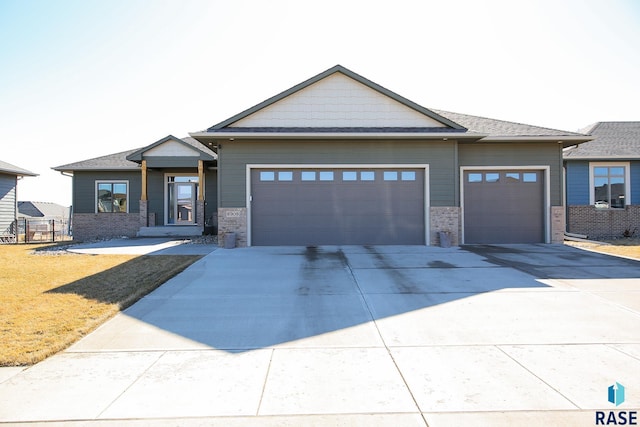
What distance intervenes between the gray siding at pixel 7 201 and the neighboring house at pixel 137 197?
461 centimetres

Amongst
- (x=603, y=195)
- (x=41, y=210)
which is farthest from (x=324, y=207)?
(x=41, y=210)

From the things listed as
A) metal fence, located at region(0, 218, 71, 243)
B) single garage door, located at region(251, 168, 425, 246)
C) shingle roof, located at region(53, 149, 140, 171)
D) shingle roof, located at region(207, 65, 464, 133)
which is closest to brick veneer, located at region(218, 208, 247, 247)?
single garage door, located at region(251, 168, 425, 246)

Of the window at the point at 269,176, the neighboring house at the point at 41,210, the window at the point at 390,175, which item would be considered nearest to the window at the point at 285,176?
the window at the point at 269,176

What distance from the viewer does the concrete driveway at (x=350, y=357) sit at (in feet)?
10.7

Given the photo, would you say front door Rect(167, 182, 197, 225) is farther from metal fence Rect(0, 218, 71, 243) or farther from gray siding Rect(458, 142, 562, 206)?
gray siding Rect(458, 142, 562, 206)

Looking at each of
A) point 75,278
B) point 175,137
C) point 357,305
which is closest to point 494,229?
point 357,305

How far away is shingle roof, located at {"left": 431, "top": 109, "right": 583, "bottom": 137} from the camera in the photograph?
1398 centimetres

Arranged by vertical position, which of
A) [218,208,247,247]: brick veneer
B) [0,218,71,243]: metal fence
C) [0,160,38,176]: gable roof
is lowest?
[0,218,71,243]: metal fence

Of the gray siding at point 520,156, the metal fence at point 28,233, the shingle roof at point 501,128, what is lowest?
the metal fence at point 28,233

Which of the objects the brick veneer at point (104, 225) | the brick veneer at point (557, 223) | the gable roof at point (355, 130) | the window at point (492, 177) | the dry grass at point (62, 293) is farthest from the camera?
the brick veneer at point (104, 225)

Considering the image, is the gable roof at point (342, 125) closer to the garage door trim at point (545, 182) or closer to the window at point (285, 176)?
the window at point (285, 176)

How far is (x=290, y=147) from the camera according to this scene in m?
13.3

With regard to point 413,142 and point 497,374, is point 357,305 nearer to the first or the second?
point 497,374

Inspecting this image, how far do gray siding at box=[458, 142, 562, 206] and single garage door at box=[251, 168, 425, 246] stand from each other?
10.7ft
